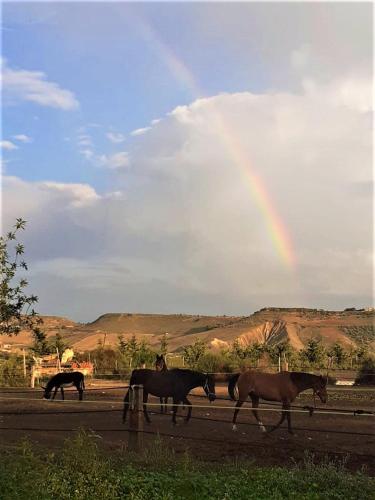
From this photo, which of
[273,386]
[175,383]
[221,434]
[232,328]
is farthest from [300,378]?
[232,328]

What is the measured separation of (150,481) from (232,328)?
98.1 metres

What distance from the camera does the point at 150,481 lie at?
5742 millimetres

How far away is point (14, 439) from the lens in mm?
10055

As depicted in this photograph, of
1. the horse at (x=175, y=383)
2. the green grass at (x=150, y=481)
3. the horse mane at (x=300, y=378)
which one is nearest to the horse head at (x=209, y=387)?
the horse at (x=175, y=383)

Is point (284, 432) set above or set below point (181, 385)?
below

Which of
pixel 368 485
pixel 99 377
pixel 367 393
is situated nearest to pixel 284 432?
pixel 368 485

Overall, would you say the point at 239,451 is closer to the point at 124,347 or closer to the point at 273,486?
the point at 273,486

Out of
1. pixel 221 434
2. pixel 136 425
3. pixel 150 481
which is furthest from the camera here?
pixel 221 434

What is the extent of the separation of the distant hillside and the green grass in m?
61.3

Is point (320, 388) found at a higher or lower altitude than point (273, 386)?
lower

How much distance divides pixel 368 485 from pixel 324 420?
9312 mm

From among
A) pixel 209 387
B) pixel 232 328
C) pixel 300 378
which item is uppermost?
pixel 232 328

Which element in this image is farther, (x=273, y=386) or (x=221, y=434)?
(x=273, y=386)

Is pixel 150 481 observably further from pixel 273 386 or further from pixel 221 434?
pixel 273 386
